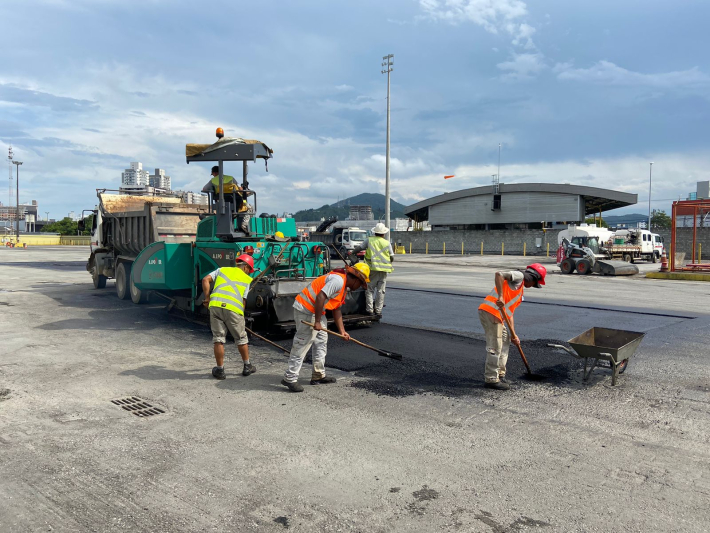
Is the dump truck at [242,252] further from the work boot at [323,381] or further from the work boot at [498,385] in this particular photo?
the work boot at [498,385]

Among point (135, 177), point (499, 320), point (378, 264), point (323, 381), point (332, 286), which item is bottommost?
point (323, 381)

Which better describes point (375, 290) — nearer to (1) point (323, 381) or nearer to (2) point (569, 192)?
(1) point (323, 381)

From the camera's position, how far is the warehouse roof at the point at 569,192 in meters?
43.1

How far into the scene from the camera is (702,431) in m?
4.74

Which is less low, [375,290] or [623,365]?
[375,290]

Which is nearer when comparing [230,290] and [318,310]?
[318,310]

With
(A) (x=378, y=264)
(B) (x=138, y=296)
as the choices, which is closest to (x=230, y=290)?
(A) (x=378, y=264)

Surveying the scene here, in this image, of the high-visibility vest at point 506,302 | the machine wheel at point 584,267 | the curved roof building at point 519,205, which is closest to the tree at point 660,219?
the curved roof building at point 519,205

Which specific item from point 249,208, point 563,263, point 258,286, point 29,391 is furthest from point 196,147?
point 563,263

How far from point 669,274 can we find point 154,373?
20134mm

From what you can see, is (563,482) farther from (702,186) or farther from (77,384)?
(702,186)

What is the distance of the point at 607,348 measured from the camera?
575 cm

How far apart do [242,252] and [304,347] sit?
9.89ft

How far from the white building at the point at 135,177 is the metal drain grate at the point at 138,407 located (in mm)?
13320
